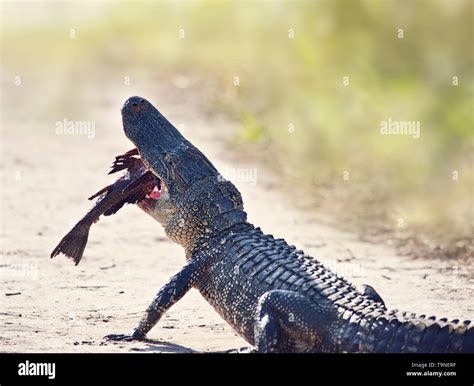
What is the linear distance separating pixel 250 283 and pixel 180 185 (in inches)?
43.5

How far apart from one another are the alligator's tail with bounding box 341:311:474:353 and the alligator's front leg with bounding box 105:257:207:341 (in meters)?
1.44

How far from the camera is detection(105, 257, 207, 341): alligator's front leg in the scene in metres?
7.56

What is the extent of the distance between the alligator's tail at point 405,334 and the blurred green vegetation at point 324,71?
5.05m

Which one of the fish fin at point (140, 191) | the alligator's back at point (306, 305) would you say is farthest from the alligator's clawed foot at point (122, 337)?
the fish fin at point (140, 191)

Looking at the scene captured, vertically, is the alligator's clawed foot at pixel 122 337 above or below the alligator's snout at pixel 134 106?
below

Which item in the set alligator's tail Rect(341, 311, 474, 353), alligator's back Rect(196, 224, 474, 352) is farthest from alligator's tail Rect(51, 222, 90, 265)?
alligator's tail Rect(341, 311, 474, 353)

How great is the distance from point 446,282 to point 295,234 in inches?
87.7

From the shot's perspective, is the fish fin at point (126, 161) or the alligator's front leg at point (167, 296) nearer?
the alligator's front leg at point (167, 296)

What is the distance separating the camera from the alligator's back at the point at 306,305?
20.9 feet

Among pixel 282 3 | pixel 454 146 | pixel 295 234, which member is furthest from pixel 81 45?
pixel 295 234

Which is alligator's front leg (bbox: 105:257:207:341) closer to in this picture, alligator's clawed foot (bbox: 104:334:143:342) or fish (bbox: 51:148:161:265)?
alligator's clawed foot (bbox: 104:334:143:342)

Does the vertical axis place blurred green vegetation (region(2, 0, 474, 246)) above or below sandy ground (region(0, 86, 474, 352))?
above

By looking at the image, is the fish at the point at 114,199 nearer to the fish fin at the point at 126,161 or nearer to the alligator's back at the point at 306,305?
the fish fin at the point at 126,161
